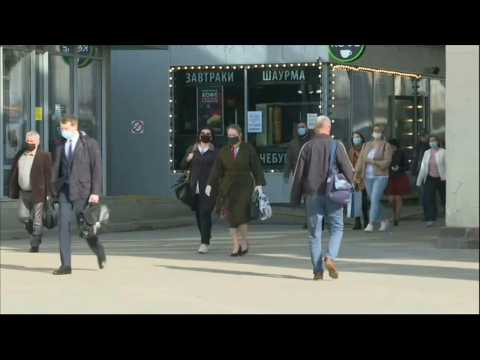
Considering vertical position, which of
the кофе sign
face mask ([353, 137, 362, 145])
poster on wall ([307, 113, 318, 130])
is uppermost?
the кофе sign

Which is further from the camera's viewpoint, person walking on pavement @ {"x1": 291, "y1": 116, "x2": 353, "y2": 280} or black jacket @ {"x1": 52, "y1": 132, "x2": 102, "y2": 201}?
black jacket @ {"x1": 52, "y1": 132, "x2": 102, "y2": 201}

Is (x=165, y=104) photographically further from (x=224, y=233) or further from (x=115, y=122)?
(x=224, y=233)

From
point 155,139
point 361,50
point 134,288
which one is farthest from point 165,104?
point 134,288

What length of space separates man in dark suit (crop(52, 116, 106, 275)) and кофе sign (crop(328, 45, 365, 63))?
456 inches

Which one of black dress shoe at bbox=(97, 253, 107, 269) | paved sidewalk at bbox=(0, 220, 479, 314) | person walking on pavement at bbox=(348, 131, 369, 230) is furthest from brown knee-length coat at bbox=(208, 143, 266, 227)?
person walking on pavement at bbox=(348, 131, 369, 230)

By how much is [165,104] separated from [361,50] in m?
6.04

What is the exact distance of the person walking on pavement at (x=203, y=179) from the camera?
1553 centimetres

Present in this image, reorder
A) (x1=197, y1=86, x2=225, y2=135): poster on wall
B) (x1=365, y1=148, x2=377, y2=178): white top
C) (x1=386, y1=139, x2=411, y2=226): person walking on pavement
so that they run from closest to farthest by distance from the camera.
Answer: (x1=365, y1=148, x2=377, y2=178): white top < (x1=386, y1=139, x2=411, y2=226): person walking on pavement < (x1=197, y1=86, x2=225, y2=135): poster on wall

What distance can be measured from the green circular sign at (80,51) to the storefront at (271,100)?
9.66ft

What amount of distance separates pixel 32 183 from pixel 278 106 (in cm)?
1059

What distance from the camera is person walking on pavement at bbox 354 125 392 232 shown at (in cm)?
1930

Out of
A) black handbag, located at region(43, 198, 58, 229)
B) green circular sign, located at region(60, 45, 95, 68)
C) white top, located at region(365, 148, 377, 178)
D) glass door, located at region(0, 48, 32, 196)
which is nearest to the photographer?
black handbag, located at region(43, 198, 58, 229)

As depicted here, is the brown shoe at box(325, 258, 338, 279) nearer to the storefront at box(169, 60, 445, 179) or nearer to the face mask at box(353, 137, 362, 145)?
the face mask at box(353, 137, 362, 145)

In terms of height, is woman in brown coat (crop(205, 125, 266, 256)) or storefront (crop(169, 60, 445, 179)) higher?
storefront (crop(169, 60, 445, 179))
